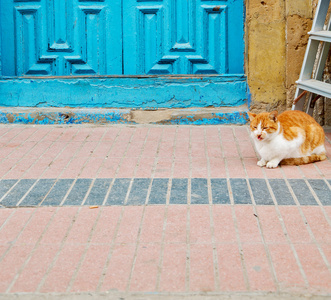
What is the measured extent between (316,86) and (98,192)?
2501 millimetres

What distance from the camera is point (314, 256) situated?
130 inches

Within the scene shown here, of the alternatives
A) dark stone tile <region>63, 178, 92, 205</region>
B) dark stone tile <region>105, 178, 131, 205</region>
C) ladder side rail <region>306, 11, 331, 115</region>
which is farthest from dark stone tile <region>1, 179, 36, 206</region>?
ladder side rail <region>306, 11, 331, 115</region>

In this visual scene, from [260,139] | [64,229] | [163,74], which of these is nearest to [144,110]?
[163,74]

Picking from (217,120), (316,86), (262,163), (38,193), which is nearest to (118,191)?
(38,193)

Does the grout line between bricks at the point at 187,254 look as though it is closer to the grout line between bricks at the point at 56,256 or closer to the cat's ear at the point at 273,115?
the grout line between bricks at the point at 56,256

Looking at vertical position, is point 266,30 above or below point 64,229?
above

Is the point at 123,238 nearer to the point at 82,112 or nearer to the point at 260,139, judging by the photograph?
the point at 260,139

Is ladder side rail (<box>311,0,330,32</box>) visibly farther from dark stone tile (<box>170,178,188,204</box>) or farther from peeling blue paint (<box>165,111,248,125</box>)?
dark stone tile (<box>170,178,188,204</box>)

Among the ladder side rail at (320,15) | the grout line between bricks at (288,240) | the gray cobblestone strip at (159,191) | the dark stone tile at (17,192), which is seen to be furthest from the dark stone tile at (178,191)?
the ladder side rail at (320,15)

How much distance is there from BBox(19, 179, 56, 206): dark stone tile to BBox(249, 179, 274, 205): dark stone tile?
1615 millimetres

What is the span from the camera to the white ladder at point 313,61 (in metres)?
5.72

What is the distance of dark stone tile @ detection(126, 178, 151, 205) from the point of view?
419cm

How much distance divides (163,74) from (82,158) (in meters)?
1.75

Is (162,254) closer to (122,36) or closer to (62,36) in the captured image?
(122,36)
